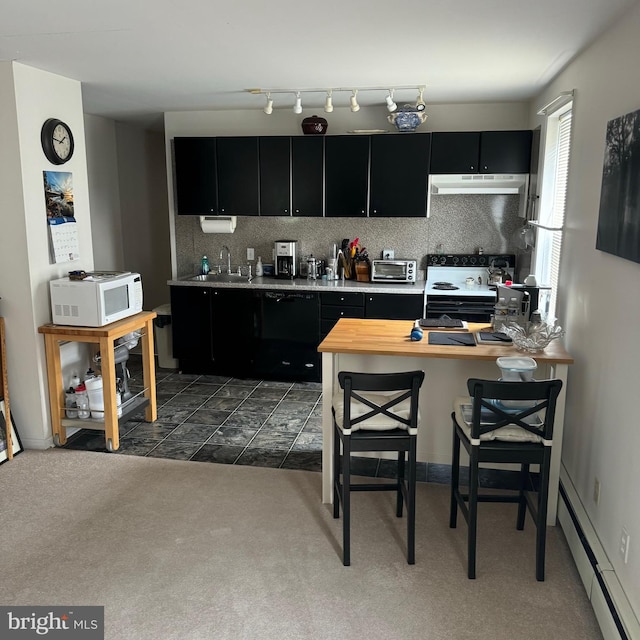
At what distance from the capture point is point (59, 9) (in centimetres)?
270

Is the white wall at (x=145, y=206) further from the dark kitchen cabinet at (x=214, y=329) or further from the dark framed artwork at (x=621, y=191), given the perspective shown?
the dark framed artwork at (x=621, y=191)

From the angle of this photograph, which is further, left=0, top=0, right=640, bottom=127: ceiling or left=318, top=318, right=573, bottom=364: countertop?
left=318, top=318, right=573, bottom=364: countertop

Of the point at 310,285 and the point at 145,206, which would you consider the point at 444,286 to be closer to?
the point at 310,285

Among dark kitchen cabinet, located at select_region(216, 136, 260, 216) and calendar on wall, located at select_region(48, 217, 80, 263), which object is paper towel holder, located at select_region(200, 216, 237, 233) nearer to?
dark kitchen cabinet, located at select_region(216, 136, 260, 216)

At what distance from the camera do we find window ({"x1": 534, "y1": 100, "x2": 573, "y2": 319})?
4008 millimetres

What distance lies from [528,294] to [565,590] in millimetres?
1634

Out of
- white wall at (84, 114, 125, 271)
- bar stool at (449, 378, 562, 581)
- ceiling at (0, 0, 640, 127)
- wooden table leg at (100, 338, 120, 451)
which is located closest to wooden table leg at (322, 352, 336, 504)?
bar stool at (449, 378, 562, 581)

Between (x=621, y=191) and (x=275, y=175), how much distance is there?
11.8 ft

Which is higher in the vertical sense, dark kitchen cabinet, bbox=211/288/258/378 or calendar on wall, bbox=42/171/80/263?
calendar on wall, bbox=42/171/80/263

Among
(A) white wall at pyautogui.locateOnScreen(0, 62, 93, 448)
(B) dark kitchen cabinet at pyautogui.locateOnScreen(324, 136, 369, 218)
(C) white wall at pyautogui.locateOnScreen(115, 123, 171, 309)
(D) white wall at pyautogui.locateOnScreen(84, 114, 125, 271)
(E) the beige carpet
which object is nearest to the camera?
(E) the beige carpet

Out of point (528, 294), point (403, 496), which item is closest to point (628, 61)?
point (528, 294)

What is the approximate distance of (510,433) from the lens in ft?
8.87

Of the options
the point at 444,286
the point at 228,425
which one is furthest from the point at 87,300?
the point at 444,286

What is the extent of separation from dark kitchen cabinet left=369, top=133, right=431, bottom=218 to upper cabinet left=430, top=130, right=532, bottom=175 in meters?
0.11
